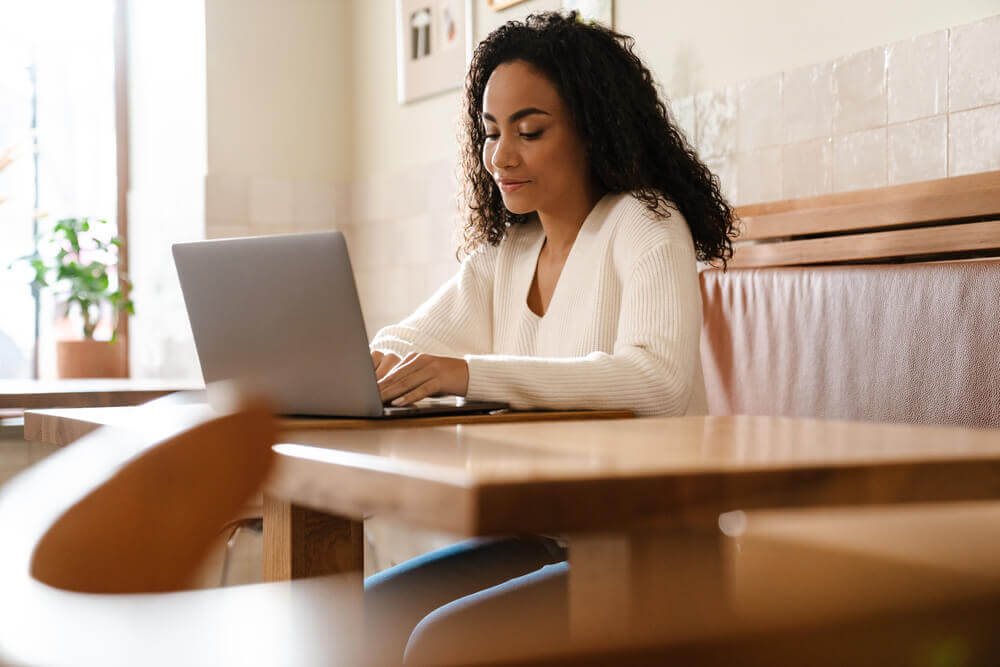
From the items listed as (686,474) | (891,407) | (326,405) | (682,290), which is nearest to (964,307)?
(891,407)

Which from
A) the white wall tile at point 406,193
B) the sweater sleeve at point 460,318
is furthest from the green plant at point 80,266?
the sweater sleeve at point 460,318

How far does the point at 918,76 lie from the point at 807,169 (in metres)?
0.32

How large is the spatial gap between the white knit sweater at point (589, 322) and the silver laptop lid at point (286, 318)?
220 millimetres

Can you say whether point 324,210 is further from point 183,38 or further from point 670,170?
point 670,170

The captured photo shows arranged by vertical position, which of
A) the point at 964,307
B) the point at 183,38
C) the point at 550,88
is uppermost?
the point at 183,38

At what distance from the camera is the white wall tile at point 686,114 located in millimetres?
2619

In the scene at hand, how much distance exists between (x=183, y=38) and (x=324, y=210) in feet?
2.74

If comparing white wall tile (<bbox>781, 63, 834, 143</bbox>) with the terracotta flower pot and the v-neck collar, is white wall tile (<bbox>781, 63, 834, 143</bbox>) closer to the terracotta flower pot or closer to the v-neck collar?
the v-neck collar

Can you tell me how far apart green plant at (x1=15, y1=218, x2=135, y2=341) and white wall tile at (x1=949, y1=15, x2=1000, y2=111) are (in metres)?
3.04

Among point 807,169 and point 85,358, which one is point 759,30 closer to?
point 807,169

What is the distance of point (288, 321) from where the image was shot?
1181mm

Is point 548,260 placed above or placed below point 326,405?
above

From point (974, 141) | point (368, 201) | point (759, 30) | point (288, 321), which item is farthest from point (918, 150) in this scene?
point (368, 201)

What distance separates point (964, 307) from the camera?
1648 millimetres
